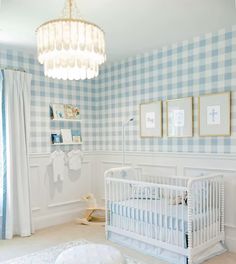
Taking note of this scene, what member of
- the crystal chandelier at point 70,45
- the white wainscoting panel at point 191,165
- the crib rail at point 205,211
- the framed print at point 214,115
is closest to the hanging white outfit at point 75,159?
the white wainscoting panel at point 191,165

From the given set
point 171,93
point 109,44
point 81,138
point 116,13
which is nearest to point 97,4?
point 116,13

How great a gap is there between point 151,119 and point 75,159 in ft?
4.32

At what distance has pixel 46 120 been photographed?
4145 mm

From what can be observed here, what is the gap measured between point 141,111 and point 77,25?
2331 millimetres

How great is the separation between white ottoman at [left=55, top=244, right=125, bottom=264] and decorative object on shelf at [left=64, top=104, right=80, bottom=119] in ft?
7.94

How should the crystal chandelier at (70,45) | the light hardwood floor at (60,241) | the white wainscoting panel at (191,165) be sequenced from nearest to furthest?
the crystal chandelier at (70,45) < the light hardwood floor at (60,241) < the white wainscoting panel at (191,165)

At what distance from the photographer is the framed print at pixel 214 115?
126 inches

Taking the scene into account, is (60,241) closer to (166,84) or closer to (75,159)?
(75,159)

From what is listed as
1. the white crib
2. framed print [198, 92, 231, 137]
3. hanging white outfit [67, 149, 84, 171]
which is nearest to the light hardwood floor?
the white crib

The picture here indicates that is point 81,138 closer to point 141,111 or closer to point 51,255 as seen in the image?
point 141,111

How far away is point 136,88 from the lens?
422cm

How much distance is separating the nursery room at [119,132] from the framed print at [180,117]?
13mm

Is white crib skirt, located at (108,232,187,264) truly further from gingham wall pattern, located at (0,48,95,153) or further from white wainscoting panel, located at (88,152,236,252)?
gingham wall pattern, located at (0,48,95,153)

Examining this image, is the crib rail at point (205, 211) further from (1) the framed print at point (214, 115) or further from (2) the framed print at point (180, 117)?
(2) the framed print at point (180, 117)
